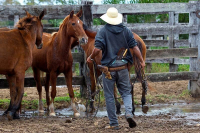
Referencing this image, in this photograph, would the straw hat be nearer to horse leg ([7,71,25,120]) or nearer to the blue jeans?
the blue jeans

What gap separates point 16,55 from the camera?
7.09 metres

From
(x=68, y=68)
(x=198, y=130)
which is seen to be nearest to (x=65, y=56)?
(x=68, y=68)

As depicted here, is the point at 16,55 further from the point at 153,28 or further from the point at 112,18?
the point at 153,28

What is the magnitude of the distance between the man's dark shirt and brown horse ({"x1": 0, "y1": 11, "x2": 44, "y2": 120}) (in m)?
2.02

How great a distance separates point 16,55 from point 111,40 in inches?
89.0

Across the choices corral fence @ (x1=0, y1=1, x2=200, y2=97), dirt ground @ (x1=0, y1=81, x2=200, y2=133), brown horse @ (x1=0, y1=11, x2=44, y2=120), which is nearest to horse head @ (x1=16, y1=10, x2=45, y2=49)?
brown horse @ (x1=0, y1=11, x2=44, y2=120)

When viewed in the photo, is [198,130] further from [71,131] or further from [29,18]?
[29,18]

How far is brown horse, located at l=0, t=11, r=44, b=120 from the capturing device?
23.0 ft

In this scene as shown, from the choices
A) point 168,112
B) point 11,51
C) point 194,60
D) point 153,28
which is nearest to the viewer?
point 11,51

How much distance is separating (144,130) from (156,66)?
8.68 metres

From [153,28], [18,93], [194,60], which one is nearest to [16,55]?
[18,93]

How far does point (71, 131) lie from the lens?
228 inches

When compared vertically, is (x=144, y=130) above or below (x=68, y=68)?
below

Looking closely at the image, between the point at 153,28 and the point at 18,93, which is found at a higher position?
the point at 153,28
